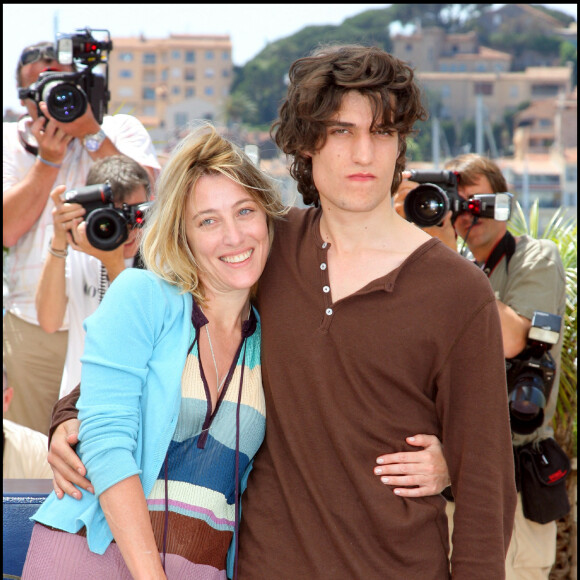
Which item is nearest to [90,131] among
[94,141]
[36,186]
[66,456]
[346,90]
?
[94,141]

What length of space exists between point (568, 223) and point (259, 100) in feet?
253

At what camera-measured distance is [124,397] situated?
1602 millimetres

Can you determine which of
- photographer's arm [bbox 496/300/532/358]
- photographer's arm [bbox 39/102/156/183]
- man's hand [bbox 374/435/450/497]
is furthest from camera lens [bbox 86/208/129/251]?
man's hand [bbox 374/435/450/497]

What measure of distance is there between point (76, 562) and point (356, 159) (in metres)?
1.01

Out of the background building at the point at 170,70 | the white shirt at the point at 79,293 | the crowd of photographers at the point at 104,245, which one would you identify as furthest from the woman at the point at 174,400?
the background building at the point at 170,70

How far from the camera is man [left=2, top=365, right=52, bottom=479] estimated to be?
9.50ft

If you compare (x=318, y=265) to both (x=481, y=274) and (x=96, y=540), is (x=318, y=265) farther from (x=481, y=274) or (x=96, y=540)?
(x=96, y=540)

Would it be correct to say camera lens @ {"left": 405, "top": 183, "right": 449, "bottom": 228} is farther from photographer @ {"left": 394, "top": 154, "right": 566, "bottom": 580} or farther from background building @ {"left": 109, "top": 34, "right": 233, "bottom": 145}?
background building @ {"left": 109, "top": 34, "right": 233, "bottom": 145}

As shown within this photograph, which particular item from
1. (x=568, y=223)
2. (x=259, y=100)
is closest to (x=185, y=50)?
(x=259, y=100)

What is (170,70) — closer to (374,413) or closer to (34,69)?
(34,69)

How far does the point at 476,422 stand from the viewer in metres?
1.59

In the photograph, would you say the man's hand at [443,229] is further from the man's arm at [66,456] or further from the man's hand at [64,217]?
the man's arm at [66,456]

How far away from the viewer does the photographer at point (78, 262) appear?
2.74 metres

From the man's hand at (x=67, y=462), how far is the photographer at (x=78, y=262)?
3.26 ft
